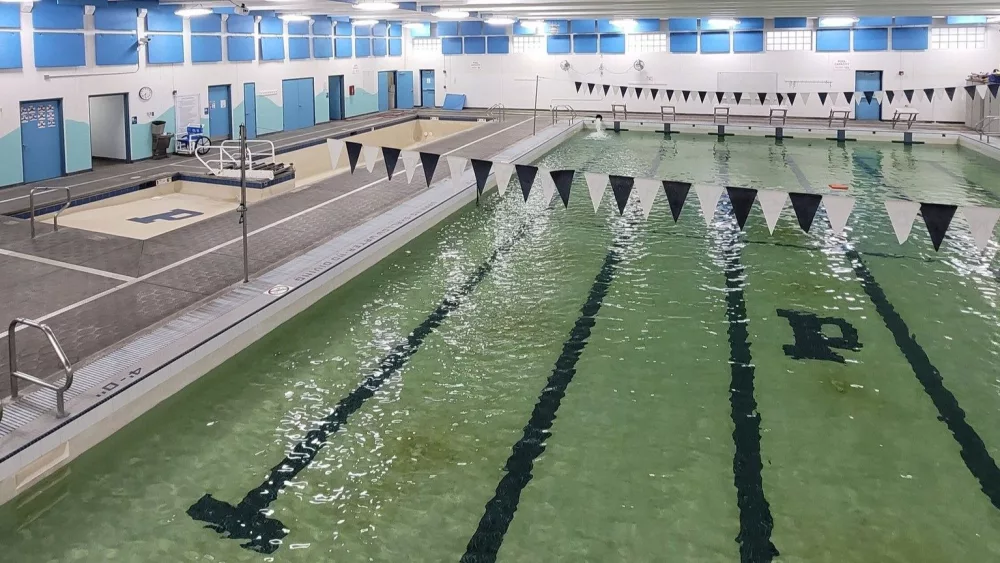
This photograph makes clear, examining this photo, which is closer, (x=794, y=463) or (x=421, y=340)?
(x=794, y=463)

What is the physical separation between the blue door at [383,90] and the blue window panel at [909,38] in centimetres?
1570

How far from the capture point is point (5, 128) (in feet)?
36.6

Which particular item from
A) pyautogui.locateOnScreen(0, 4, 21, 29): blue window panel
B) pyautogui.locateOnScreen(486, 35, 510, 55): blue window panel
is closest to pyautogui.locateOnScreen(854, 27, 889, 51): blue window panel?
pyautogui.locateOnScreen(486, 35, 510, 55): blue window panel

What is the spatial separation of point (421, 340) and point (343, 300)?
1394mm

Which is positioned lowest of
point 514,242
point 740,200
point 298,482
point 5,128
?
point 298,482

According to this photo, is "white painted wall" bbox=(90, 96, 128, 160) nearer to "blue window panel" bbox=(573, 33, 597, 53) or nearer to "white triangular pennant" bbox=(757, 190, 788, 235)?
"white triangular pennant" bbox=(757, 190, 788, 235)

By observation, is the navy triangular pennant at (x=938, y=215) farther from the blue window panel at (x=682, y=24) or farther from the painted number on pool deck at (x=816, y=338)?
the blue window panel at (x=682, y=24)

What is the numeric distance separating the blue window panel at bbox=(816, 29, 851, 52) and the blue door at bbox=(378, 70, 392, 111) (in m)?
13.6

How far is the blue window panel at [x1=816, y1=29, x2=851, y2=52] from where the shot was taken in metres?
22.6

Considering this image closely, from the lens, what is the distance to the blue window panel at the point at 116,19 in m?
12.8

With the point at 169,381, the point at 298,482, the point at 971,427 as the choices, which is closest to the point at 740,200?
the point at 971,427

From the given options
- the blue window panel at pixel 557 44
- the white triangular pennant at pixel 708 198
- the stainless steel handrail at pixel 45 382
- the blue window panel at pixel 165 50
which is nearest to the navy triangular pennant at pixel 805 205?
the white triangular pennant at pixel 708 198

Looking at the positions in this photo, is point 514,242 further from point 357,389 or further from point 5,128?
point 5,128

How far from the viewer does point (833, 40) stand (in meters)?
22.7
